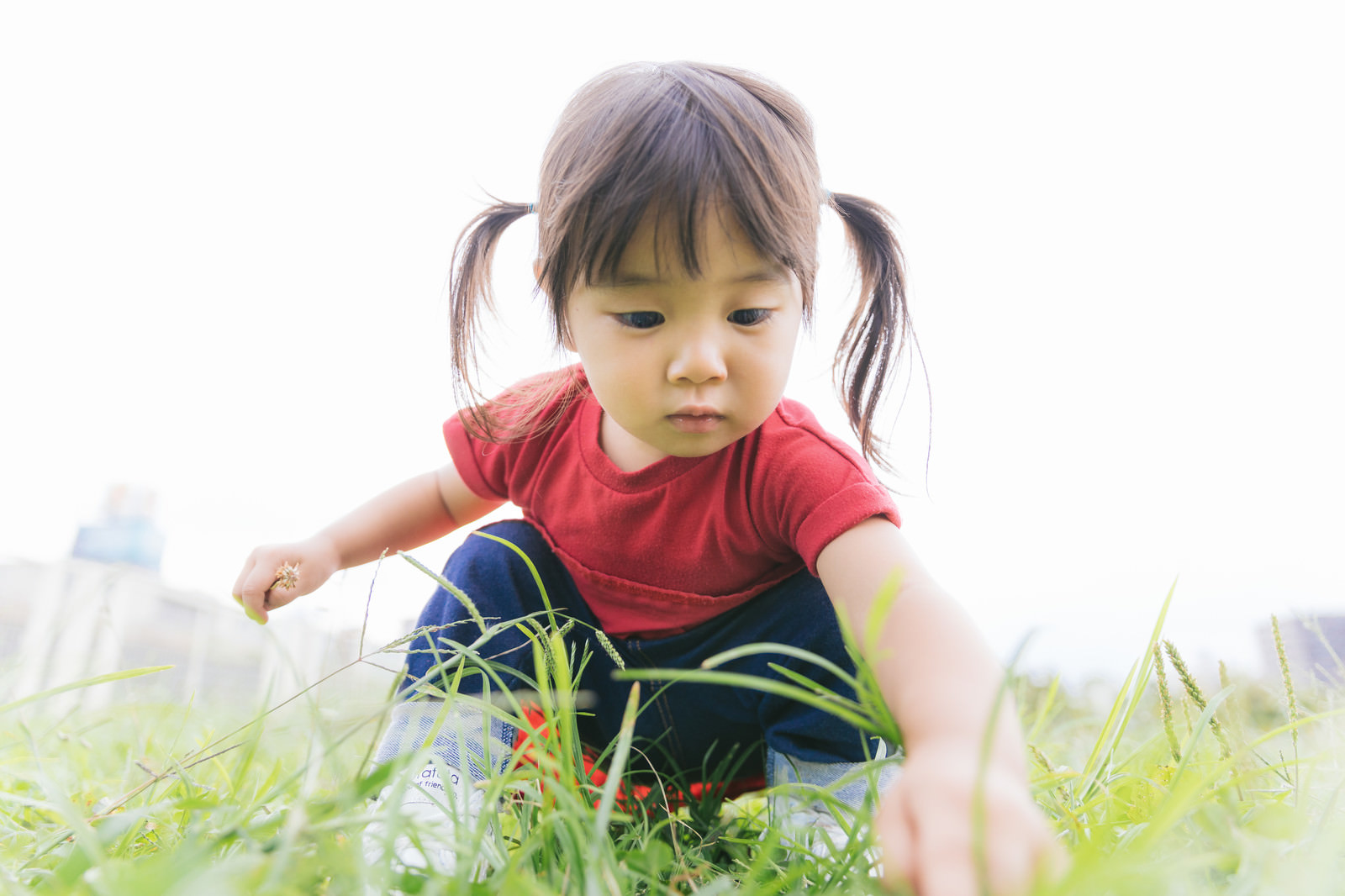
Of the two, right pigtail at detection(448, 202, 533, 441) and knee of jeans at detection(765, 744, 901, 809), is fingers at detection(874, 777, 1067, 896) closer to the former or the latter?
knee of jeans at detection(765, 744, 901, 809)

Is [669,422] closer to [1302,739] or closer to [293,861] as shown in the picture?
[293,861]

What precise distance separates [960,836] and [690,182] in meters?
0.69

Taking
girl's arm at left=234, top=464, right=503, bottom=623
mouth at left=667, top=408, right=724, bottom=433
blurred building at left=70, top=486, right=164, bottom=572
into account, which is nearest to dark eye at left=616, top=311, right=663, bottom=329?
mouth at left=667, top=408, right=724, bottom=433

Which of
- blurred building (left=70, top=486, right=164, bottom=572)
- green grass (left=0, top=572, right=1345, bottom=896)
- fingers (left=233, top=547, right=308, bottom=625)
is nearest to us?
green grass (left=0, top=572, right=1345, bottom=896)

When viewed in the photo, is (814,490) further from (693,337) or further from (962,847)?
(962,847)

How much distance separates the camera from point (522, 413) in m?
1.38

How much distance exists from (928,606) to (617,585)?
55 centimetres

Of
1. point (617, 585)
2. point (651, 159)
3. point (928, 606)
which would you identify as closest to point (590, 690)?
point (617, 585)

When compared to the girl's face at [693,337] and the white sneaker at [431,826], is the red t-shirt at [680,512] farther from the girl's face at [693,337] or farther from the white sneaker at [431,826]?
the white sneaker at [431,826]

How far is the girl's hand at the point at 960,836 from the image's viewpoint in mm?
513

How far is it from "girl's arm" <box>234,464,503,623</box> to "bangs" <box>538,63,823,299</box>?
0.48m

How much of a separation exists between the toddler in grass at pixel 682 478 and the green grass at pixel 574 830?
0.31ft

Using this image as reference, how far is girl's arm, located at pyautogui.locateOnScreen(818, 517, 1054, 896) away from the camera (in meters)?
0.53

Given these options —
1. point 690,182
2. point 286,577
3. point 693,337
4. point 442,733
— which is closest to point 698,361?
point 693,337
